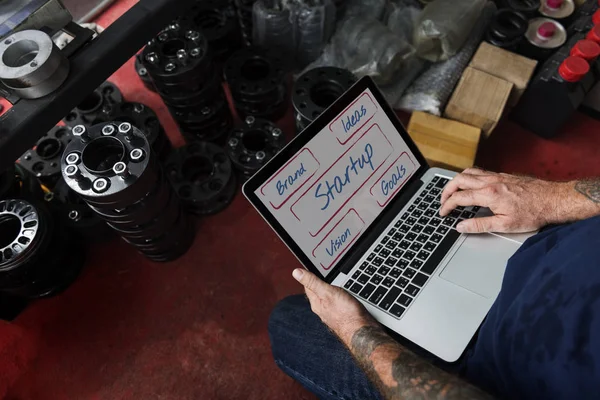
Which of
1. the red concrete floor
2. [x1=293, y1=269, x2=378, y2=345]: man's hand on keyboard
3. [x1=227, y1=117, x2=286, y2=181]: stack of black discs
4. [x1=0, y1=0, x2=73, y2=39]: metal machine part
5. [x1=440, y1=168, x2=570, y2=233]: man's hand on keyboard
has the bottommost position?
the red concrete floor

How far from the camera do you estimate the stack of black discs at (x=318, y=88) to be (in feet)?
3.95

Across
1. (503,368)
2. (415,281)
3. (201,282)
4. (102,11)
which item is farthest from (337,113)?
(102,11)

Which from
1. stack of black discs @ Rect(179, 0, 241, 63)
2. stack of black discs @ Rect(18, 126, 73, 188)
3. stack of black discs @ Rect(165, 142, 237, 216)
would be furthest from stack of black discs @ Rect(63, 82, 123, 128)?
stack of black discs @ Rect(179, 0, 241, 63)

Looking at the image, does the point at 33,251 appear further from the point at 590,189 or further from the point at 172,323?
the point at 590,189

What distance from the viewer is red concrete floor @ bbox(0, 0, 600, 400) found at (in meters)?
1.13

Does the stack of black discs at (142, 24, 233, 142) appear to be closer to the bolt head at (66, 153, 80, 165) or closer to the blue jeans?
the bolt head at (66, 153, 80, 165)

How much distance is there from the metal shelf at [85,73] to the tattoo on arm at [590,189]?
30.2 inches

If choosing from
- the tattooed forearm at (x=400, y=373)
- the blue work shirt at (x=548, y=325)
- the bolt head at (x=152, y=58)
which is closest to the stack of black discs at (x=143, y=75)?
the bolt head at (x=152, y=58)

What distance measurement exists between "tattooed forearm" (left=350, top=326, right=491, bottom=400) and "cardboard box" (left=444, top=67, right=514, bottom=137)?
878 mm

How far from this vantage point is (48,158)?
51.7 inches

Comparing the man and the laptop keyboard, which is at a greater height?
the man

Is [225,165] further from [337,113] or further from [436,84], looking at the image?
[436,84]

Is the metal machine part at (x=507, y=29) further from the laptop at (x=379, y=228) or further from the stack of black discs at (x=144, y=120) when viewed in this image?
the stack of black discs at (x=144, y=120)

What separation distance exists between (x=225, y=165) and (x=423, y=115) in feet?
2.08
